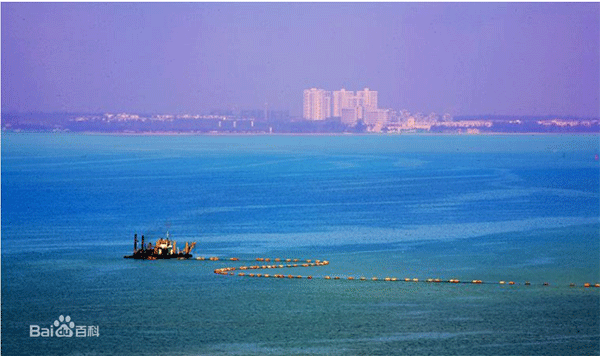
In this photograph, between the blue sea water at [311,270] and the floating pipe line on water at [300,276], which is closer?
the blue sea water at [311,270]

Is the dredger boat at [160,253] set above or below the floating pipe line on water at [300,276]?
above

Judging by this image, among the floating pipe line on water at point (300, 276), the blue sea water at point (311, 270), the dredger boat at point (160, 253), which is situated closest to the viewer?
the blue sea water at point (311, 270)

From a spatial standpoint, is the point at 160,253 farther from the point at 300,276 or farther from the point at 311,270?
the point at 300,276

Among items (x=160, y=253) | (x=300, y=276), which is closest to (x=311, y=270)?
(x=300, y=276)

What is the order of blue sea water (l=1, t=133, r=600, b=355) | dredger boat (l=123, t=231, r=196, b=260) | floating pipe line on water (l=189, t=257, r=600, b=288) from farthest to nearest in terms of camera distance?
dredger boat (l=123, t=231, r=196, b=260) → floating pipe line on water (l=189, t=257, r=600, b=288) → blue sea water (l=1, t=133, r=600, b=355)

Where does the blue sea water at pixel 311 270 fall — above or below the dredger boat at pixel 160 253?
below

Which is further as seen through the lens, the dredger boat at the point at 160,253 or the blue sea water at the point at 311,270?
the dredger boat at the point at 160,253

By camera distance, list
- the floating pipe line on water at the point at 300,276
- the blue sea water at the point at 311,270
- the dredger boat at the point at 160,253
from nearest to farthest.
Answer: the blue sea water at the point at 311,270 → the floating pipe line on water at the point at 300,276 → the dredger boat at the point at 160,253

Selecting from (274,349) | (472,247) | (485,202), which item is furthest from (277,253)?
(485,202)
